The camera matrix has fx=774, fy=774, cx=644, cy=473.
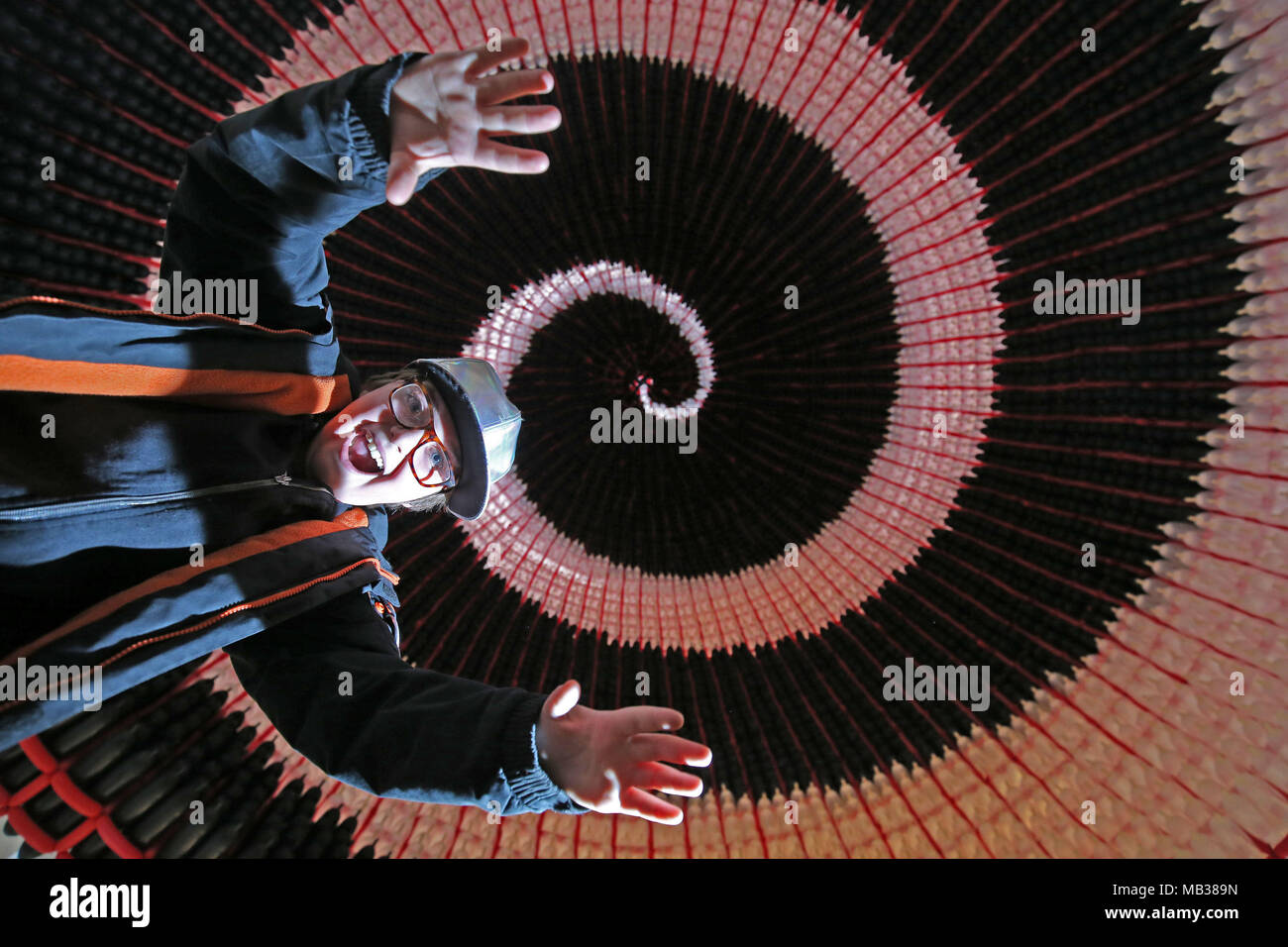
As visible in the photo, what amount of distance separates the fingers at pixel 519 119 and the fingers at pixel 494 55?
57 mm

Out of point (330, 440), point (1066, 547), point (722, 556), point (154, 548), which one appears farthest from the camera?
point (722, 556)

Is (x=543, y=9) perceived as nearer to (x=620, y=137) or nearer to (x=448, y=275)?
(x=620, y=137)

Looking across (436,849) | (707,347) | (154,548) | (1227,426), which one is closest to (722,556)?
(707,347)

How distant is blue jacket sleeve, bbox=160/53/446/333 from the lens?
1279mm

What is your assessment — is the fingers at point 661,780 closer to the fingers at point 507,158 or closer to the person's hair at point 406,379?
the person's hair at point 406,379

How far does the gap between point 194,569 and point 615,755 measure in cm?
82

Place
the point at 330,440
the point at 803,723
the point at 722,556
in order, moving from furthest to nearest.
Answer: the point at 722,556, the point at 803,723, the point at 330,440

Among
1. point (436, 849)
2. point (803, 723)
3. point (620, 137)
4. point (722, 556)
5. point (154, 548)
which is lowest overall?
point (436, 849)

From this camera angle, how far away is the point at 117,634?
4.10 ft

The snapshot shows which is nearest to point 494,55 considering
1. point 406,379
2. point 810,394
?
point 406,379

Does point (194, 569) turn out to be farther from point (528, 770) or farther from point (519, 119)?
point (519, 119)

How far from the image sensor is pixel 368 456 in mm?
1528

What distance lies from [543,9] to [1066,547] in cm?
219

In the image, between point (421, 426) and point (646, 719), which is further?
point (421, 426)
